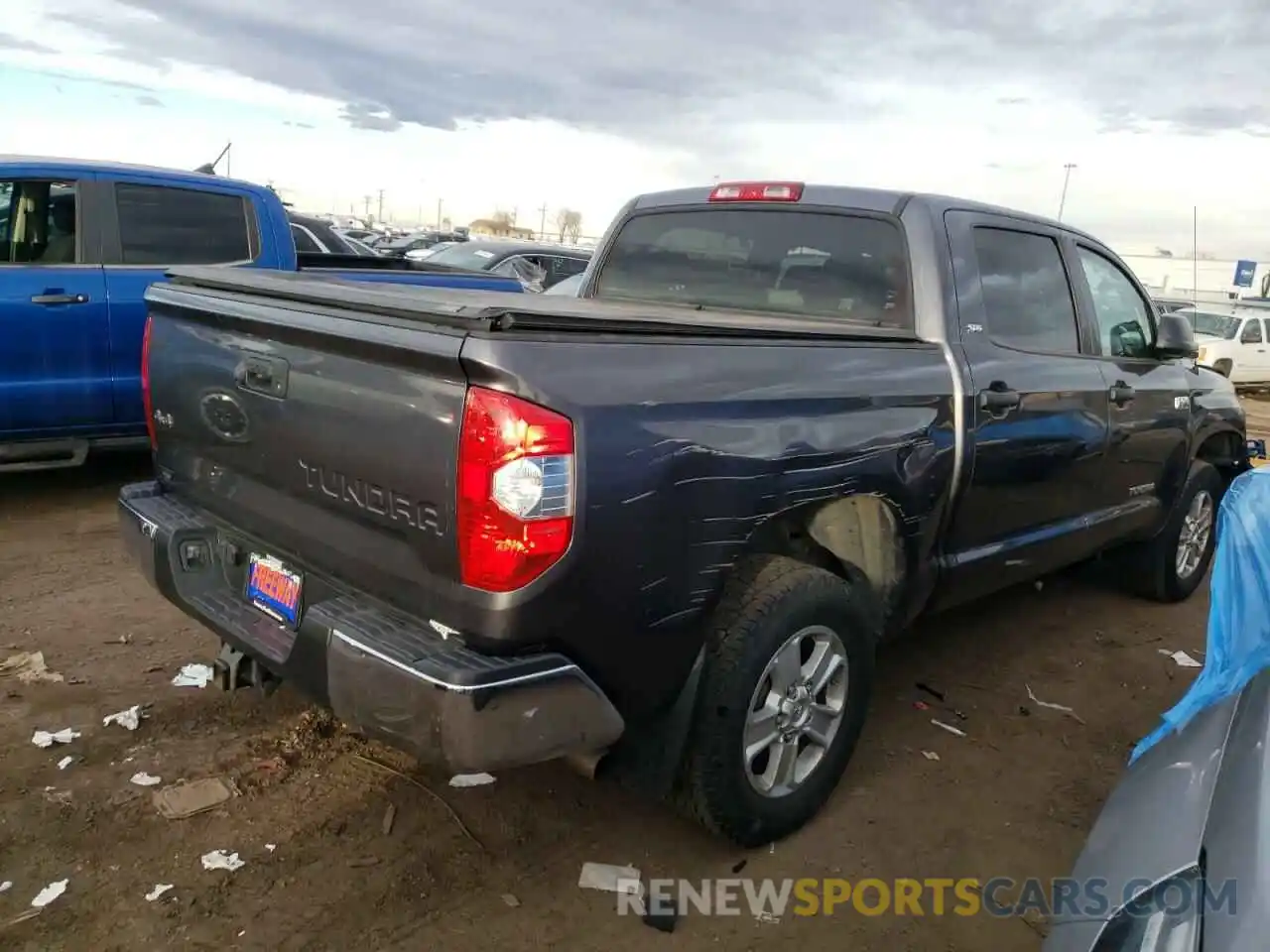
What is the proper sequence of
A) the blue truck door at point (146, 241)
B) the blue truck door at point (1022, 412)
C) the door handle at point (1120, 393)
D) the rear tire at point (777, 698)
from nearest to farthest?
the rear tire at point (777, 698), the blue truck door at point (1022, 412), the door handle at point (1120, 393), the blue truck door at point (146, 241)

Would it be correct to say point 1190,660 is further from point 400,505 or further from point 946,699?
point 400,505

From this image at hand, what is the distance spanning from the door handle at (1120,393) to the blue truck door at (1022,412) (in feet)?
0.24

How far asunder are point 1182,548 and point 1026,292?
7.93 feet

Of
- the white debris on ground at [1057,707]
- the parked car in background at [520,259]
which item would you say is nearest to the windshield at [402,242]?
the parked car in background at [520,259]

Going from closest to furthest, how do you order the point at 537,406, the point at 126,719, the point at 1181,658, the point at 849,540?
the point at 537,406, the point at 849,540, the point at 126,719, the point at 1181,658

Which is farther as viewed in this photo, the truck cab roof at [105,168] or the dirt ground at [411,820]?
the truck cab roof at [105,168]

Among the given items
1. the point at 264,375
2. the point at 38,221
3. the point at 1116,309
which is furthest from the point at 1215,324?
the point at 264,375

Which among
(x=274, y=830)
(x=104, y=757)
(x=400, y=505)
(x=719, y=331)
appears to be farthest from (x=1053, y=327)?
(x=104, y=757)

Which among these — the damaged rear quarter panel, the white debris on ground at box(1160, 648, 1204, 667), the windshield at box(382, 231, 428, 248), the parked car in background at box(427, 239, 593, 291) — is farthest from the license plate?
the windshield at box(382, 231, 428, 248)

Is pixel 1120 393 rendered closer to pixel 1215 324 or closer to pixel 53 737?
pixel 53 737

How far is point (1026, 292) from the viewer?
3.95 m

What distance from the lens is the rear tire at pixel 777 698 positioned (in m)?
2.61

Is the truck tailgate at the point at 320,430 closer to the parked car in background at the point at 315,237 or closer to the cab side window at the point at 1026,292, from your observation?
the cab side window at the point at 1026,292

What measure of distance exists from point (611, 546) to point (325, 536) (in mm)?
792
